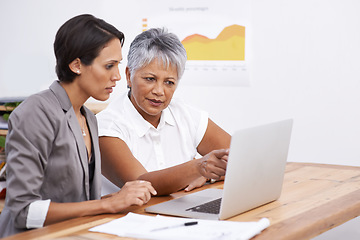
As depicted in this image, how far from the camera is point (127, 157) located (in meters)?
2.16

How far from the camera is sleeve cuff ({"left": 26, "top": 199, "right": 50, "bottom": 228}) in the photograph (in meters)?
1.61

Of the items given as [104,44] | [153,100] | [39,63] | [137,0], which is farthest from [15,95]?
[104,44]

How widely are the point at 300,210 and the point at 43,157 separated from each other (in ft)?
2.64

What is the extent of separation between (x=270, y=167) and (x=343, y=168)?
0.85 meters

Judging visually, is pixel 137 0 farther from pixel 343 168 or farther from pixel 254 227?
pixel 254 227

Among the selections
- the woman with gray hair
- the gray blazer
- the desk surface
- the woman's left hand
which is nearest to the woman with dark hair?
the gray blazer

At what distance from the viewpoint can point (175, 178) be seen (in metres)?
1.98

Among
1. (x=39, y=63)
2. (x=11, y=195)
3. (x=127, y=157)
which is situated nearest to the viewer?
(x=11, y=195)

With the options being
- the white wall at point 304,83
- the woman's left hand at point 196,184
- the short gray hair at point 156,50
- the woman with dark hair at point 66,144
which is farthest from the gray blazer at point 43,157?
the white wall at point 304,83

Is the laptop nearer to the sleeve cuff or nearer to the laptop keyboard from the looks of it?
the laptop keyboard

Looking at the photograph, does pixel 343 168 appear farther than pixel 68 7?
No

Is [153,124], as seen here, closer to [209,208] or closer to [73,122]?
[73,122]

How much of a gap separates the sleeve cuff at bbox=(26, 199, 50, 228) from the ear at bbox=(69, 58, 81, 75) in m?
0.47

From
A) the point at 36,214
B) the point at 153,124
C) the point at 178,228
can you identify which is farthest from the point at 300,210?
the point at 153,124
